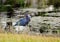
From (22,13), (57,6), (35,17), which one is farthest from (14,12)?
(57,6)

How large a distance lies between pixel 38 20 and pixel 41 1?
61cm

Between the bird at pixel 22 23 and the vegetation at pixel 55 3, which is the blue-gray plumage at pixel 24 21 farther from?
the vegetation at pixel 55 3

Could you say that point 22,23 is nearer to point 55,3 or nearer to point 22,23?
point 22,23

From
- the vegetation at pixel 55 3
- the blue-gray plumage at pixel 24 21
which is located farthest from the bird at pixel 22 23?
the vegetation at pixel 55 3

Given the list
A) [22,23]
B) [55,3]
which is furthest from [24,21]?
[55,3]

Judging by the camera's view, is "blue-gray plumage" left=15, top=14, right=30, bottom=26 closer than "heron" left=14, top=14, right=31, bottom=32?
No

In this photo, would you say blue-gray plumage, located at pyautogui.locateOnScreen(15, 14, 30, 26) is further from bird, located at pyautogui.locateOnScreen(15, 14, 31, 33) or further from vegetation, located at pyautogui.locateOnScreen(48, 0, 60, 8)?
vegetation, located at pyautogui.locateOnScreen(48, 0, 60, 8)

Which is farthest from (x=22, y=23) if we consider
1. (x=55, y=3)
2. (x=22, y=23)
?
(x=55, y=3)

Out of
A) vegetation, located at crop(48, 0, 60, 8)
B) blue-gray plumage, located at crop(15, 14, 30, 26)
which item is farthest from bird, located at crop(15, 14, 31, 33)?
vegetation, located at crop(48, 0, 60, 8)

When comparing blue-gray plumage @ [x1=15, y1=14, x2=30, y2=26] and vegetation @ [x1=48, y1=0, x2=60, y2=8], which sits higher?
vegetation @ [x1=48, y1=0, x2=60, y2=8]

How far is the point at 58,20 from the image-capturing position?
559cm

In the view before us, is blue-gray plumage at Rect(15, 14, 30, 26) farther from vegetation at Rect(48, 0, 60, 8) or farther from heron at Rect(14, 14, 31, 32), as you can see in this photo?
vegetation at Rect(48, 0, 60, 8)

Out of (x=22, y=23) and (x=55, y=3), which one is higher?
(x=55, y=3)

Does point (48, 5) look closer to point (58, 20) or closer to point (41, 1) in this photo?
point (41, 1)
